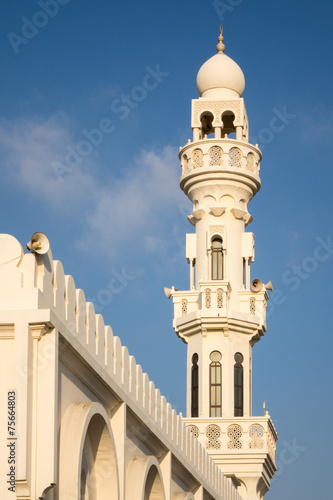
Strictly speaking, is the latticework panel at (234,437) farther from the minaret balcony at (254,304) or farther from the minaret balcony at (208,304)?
the minaret balcony at (254,304)

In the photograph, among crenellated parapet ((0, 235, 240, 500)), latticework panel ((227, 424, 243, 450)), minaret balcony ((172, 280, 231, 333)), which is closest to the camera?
crenellated parapet ((0, 235, 240, 500))

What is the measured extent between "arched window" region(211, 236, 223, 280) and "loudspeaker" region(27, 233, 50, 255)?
23.5 metres

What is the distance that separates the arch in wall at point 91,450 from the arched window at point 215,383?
18.9m

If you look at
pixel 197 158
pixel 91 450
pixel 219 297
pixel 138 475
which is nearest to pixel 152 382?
pixel 138 475

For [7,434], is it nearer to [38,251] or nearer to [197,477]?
[38,251]

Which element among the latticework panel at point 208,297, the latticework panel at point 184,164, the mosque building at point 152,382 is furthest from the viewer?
the latticework panel at point 184,164

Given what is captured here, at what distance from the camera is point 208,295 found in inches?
1412

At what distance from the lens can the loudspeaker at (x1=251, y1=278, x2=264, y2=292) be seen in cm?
3659

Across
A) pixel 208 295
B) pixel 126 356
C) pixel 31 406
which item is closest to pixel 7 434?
pixel 31 406

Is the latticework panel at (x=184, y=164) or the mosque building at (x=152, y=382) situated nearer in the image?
the mosque building at (x=152, y=382)

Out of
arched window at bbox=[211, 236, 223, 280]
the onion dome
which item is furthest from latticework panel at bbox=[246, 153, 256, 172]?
arched window at bbox=[211, 236, 223, 280]

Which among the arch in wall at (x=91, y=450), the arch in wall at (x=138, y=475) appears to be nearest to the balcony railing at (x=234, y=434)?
the arch in wall at (x=138, y=475)

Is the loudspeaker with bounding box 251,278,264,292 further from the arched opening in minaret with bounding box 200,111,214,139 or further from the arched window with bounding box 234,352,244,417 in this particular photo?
the arched opening in minaret with bounding box 200,111,214,139

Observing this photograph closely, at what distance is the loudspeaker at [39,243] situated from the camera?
1375 cm
